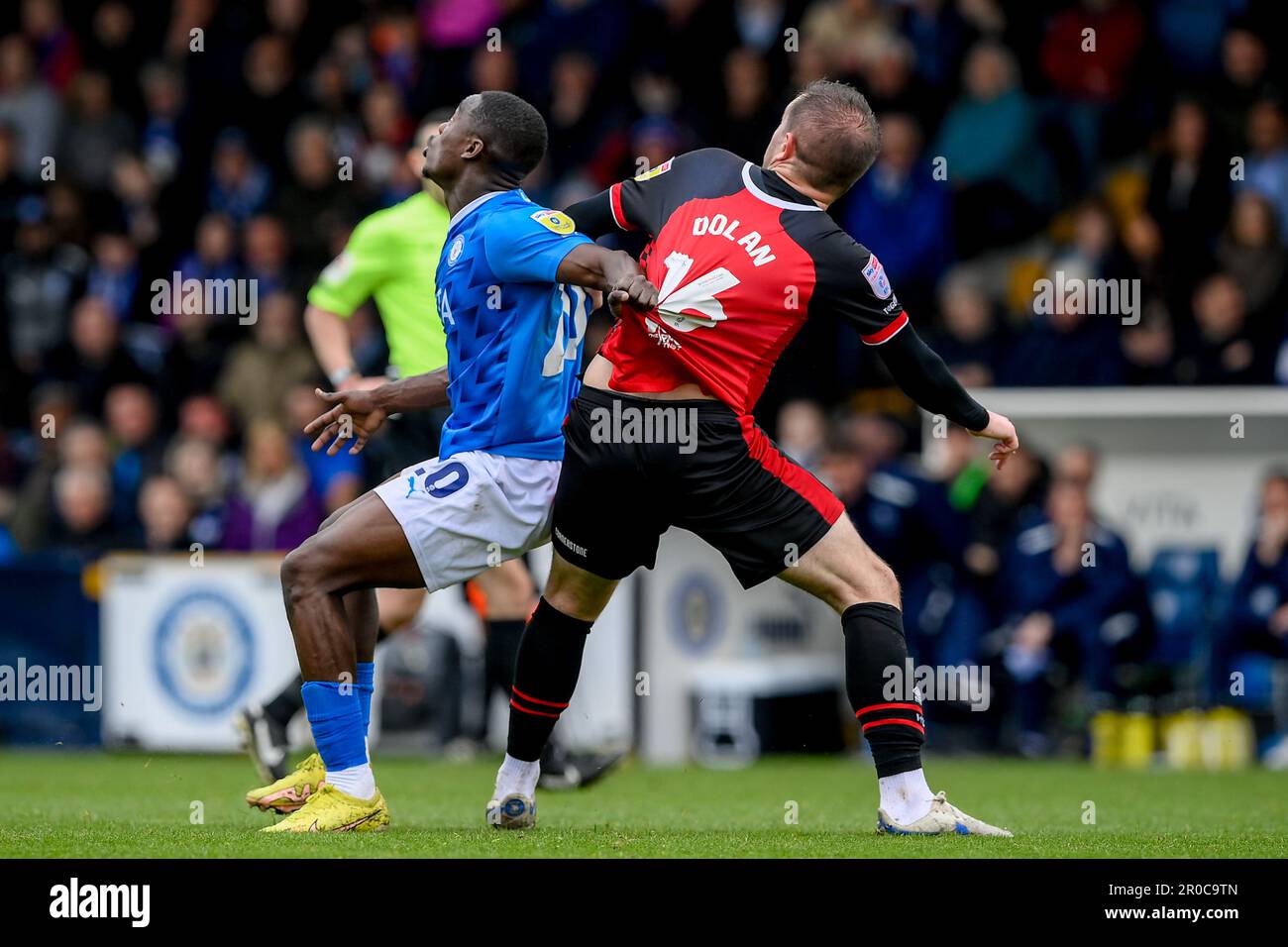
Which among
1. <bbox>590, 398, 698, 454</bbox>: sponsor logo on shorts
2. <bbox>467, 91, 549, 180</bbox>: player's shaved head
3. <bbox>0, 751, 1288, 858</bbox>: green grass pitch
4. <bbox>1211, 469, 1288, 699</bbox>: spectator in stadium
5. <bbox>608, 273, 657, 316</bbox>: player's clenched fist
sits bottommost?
<bbox>0, 751, 1288, 858</bbox>: green grass pitch

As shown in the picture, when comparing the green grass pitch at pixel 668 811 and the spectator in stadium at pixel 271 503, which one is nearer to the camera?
the green grass pitch at pixel 668 811

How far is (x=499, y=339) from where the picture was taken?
619cm

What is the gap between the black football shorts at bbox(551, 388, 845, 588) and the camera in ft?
19.7

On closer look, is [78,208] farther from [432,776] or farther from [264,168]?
[432,776]

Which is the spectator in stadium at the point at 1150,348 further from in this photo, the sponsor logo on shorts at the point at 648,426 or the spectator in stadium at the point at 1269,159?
the sponsor logo on shorts at the point at 648,426

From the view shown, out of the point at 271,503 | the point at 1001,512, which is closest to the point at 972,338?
the point at 1001,512

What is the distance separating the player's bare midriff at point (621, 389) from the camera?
609 cm

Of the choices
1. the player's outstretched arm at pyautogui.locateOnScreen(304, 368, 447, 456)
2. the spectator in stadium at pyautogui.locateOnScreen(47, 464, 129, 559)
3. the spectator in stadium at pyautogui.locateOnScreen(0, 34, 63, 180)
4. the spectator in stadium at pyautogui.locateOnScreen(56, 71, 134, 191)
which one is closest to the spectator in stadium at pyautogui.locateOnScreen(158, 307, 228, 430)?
the spectator in stadium at pyautogui.locateOnScreen(47, 464, 129, 559)

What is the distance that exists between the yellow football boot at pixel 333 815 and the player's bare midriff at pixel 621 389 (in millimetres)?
1454

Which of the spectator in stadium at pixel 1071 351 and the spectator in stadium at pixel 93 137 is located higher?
the spectator in stadium at pixel 93 137

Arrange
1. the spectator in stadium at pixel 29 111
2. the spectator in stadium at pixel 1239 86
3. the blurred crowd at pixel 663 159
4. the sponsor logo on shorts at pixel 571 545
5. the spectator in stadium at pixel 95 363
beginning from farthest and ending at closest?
the spectator in stadium at pixel 29 111, the spectator in stadium at pixel 95 363, the spectator in stadium at pixel 1239 86, the blurred crowd at pixel 663 159, the sponsor logo on shorts at pixel 571 545

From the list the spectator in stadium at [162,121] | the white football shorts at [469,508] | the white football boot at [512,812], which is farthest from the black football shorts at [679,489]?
the spectator in stadium at [162,121]

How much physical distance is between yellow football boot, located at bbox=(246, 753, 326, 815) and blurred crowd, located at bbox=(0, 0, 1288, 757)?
5238mm

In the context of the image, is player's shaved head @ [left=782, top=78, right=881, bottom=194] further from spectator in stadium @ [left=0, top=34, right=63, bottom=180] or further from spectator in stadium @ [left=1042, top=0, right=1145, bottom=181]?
spectator in stadium @ [left=0, top=34, right=63, bottom=180]
